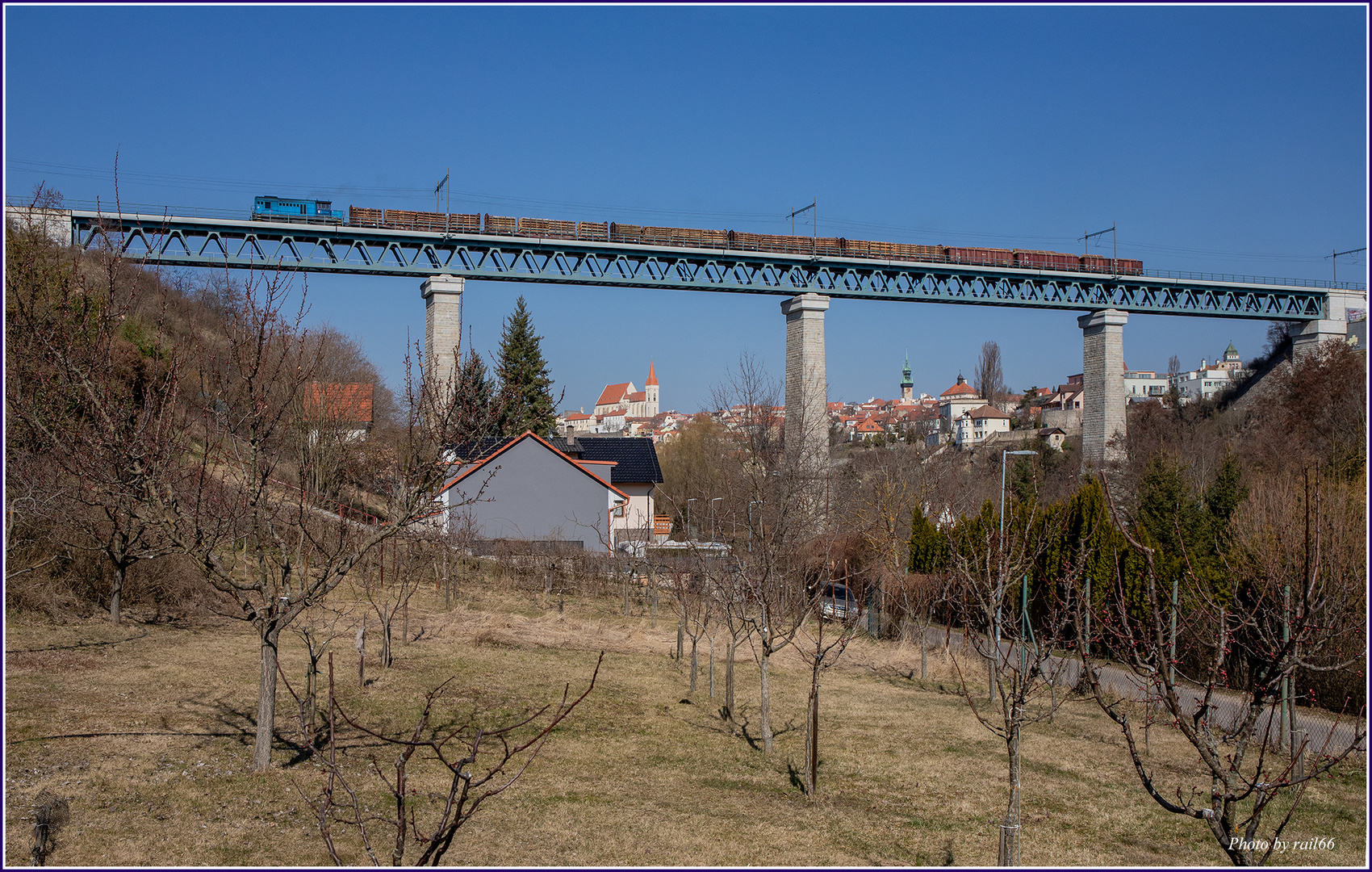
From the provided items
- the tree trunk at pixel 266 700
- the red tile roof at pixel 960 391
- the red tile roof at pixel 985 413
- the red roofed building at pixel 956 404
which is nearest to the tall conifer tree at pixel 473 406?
the tree trunk at pixel 266 700

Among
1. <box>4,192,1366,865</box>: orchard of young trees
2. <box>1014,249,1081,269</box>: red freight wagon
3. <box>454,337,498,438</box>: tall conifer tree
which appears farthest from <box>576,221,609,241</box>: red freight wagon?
<box>454,337,498,438</box>: tall conifer tree

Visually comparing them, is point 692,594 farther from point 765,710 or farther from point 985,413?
point 985,413

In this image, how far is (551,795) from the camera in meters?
8.27

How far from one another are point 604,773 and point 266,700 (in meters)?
3.24

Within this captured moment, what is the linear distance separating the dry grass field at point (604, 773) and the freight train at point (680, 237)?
29.2 metres

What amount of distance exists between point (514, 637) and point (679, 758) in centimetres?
797

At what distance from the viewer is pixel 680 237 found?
46.0 metres

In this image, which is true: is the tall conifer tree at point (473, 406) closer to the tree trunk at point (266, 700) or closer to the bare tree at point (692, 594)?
the tree trunk at point (266, 700)

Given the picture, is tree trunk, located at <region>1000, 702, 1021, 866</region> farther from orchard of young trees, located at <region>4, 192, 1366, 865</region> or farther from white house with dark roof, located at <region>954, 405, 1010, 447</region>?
white house with dark roof, located at <region>954, 405, 1010, 447</region>

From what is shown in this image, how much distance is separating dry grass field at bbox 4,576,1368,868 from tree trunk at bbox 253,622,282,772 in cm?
16

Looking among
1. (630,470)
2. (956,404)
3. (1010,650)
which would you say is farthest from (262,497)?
(956,404)

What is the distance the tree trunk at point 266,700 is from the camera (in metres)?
7.68

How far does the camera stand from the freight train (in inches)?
1609

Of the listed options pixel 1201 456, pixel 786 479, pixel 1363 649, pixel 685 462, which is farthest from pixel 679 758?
pixel 685 462
